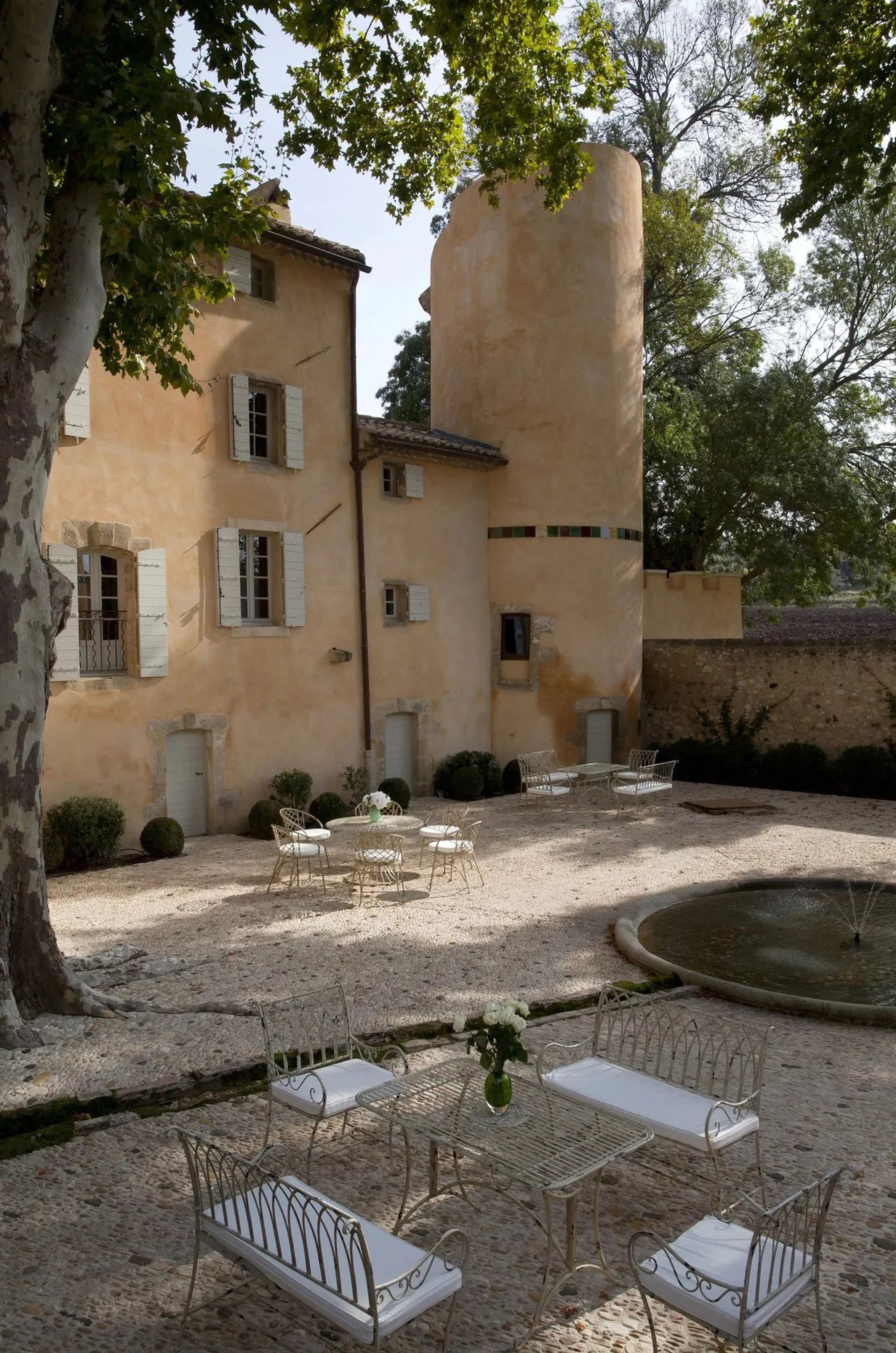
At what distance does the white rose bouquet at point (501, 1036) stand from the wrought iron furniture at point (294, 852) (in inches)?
254

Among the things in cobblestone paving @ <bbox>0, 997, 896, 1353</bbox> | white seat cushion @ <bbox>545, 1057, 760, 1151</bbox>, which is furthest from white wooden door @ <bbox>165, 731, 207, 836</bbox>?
white seat cushion @ <bbox>545, 1057, 760, 1151</bbox>

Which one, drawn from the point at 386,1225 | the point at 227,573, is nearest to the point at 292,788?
the point at 227,573

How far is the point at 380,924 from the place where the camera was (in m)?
9.49

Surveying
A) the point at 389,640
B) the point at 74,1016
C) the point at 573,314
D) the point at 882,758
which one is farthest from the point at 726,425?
the point at 74,1016

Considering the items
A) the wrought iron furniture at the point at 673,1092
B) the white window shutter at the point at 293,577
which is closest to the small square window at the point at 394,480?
the white window shutter at the point at 293,577

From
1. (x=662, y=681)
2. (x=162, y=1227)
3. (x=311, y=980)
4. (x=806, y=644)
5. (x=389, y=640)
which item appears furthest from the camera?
(x=662, y=681)

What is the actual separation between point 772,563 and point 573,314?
23.3ft

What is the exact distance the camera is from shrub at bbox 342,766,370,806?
15102mm

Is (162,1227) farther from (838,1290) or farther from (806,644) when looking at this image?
(806,644)

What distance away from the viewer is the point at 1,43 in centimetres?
623

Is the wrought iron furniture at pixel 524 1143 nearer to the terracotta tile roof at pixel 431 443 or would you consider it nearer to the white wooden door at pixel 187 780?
the white wooden door at pixel 187 780

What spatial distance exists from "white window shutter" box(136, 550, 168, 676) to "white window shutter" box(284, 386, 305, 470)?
257 cm

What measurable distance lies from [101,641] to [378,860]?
491 cm

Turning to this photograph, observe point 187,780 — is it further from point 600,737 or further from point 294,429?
point 600,737
